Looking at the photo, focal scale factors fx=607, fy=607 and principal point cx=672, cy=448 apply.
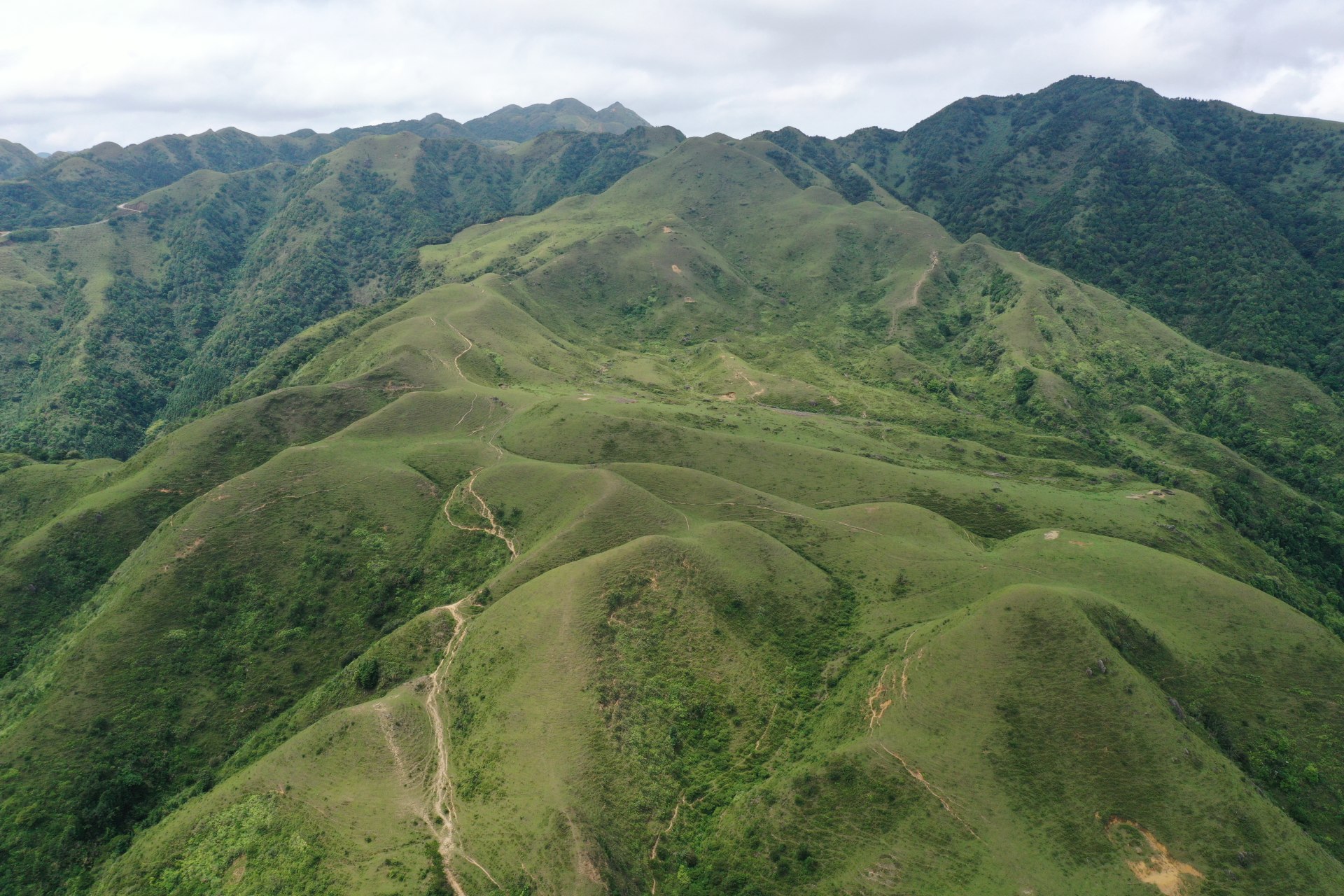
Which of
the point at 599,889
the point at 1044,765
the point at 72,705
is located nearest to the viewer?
the point at 599,889

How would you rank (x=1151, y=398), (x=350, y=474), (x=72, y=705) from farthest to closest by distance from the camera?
(x=1151, y=398) < (x=350, y=474) < (x=72, y=705)

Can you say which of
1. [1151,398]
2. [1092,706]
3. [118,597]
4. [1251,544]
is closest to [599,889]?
[1092,706]

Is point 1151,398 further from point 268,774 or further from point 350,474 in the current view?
point 268,774

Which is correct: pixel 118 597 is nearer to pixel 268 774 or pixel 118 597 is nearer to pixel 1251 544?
pixel 268 774

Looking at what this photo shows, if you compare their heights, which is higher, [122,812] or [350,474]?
[350,474]

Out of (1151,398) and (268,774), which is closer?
(268,774)

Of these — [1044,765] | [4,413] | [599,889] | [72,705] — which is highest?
→ [1044,765]

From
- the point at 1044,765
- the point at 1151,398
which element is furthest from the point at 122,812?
the point at 1151,398
